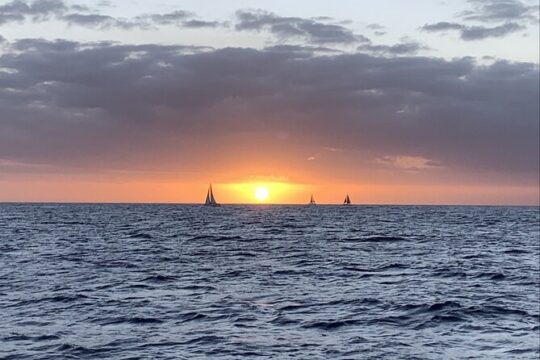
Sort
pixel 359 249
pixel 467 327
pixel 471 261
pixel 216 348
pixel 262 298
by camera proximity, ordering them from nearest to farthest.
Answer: pixel 216 348 < pixel 467 327 < pixel 262 298 < pixel 471 261 < pixel 359 249

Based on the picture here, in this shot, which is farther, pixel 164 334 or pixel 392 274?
pixel 392 274

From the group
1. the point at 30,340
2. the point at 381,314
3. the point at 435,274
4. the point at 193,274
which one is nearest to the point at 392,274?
the point at 435,274

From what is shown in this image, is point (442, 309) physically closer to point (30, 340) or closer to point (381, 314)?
point (381, 314)

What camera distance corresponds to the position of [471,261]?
4994 centimetres

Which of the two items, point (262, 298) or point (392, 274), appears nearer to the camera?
point (262, 298)

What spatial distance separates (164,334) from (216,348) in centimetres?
277

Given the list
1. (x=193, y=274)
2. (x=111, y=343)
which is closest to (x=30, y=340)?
(x=111, y=343)

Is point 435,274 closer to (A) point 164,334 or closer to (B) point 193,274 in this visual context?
(B) point 193,274

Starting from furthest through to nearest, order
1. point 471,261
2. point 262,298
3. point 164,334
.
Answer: point 471,261 < point 262,298 < point 164,334

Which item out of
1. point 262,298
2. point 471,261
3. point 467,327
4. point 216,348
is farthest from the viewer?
point 471,261

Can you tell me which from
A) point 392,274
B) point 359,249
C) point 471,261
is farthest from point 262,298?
point 359,249

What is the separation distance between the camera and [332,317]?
2586 cm

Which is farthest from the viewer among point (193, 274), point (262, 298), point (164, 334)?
point (193, 274)

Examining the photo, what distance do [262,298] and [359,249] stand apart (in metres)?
31.6
